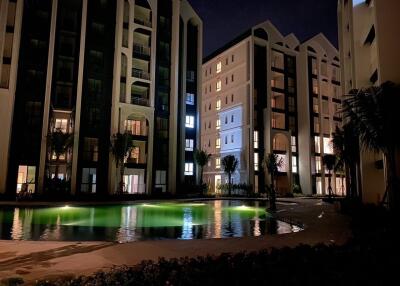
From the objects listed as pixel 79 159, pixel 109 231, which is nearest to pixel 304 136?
pixel 79 159

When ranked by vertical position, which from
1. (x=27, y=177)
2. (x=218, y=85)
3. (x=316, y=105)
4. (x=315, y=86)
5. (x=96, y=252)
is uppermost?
(x=218, y=85)

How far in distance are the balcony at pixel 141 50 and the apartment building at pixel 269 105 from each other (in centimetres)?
1617

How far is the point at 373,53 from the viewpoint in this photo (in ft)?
79.7

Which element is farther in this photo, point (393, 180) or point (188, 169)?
point (188, 169)

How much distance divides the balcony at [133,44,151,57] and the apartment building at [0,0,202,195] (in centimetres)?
17

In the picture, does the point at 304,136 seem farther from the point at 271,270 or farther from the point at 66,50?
the point at 271,270

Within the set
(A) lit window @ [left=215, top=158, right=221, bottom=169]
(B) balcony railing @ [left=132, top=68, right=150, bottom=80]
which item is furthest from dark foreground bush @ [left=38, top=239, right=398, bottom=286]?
(A) lit window @ [left=215, top=158, right=221, bottom=169]

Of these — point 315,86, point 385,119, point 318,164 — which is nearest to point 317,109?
point 315,86

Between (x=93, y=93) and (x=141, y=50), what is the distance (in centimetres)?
906

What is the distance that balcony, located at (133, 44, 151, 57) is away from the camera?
144 ft

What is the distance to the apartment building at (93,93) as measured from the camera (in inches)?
1432

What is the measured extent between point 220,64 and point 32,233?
50.9 metres

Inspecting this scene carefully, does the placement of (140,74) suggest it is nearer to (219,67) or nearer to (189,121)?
(189,121)

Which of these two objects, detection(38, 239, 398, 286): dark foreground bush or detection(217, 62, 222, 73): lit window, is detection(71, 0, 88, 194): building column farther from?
detection(38, 239, 398, 286): dark foreground bush
